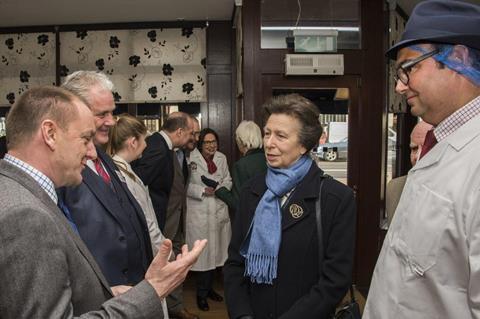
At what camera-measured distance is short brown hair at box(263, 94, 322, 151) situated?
1.68 metres

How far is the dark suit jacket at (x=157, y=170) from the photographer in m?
3.07

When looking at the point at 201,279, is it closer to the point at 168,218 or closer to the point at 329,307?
the point at 168,218

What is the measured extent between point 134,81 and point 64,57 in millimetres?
942

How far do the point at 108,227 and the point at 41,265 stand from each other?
2.29ft

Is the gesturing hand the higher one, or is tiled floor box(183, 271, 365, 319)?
the gesturing hand

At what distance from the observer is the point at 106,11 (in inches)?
188

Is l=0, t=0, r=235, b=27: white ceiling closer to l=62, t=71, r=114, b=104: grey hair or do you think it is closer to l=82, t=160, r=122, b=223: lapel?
l=62, t=71, r=114, b=104: grey hair

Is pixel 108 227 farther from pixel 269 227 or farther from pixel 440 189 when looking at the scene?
pixel 440 189

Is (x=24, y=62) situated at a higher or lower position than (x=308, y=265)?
higher

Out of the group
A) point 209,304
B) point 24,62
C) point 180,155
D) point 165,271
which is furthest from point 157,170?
point 24,62

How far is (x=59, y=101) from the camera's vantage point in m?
1.02

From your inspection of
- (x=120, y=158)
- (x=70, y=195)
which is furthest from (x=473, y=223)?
(x=120, y=158)

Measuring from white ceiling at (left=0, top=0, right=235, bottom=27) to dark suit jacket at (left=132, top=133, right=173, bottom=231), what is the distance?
2.02 metres

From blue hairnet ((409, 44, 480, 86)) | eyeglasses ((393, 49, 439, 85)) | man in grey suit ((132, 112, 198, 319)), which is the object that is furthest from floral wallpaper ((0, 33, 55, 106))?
blue hairnet ((409, 44, 480, 86))
